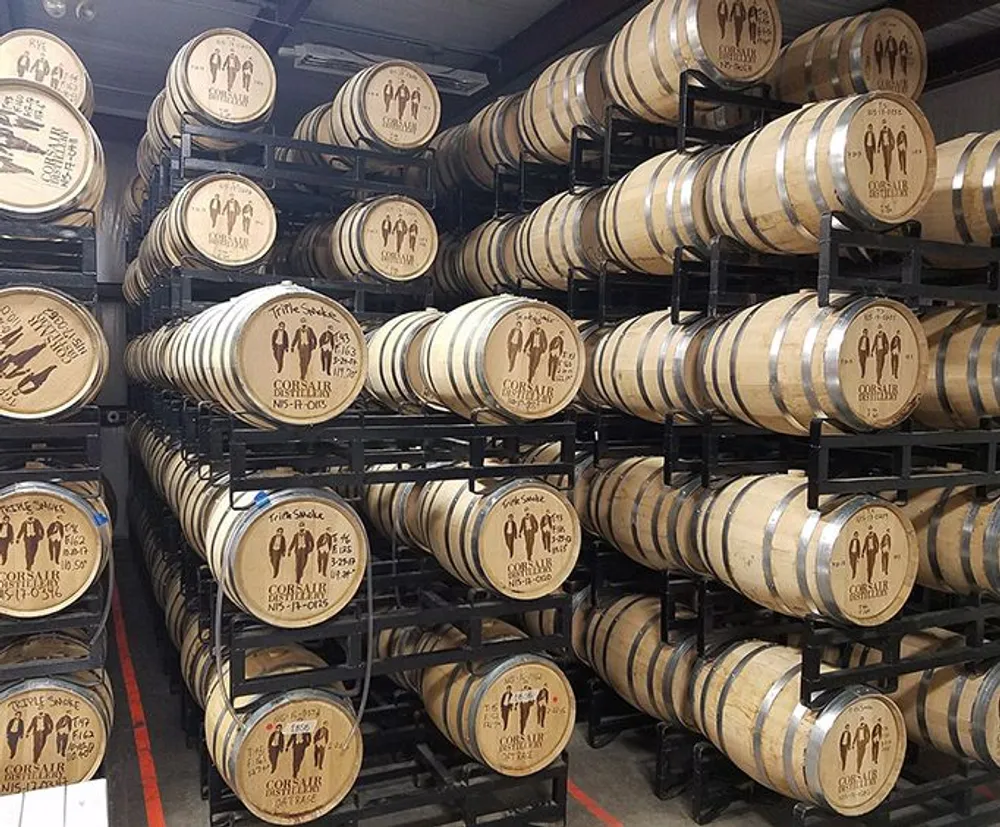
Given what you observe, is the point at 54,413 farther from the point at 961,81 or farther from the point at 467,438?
the point at 961,81

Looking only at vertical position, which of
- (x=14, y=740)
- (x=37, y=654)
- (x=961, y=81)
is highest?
(x=961, y=81)

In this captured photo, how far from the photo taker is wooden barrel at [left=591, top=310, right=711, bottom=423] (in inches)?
165

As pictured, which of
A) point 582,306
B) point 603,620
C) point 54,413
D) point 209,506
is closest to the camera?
point 54,413

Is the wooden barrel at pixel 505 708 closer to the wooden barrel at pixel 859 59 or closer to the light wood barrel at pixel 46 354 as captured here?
the light wood barrel at pixel 46 354

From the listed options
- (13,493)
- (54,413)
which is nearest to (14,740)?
(13,493)

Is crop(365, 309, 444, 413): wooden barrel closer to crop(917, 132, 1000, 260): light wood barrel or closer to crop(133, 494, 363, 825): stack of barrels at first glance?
crop(133, 494, 363, 825): stack of barrels

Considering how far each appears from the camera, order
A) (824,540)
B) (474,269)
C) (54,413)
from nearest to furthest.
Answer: (824,540)
(54,413)
(474,269)

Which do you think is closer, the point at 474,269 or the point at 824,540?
the point at 824,540

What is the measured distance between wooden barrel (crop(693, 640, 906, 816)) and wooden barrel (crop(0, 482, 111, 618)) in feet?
9.30

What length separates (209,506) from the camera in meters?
4.21

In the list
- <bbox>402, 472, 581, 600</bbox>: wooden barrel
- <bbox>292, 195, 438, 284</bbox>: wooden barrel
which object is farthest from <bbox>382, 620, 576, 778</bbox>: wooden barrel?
<bbox>292, 195, 438, 284</bbox>: wooden barrel

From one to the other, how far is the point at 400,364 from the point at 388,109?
6.78 ft

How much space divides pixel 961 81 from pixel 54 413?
6.19 meters

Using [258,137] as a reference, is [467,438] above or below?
below
